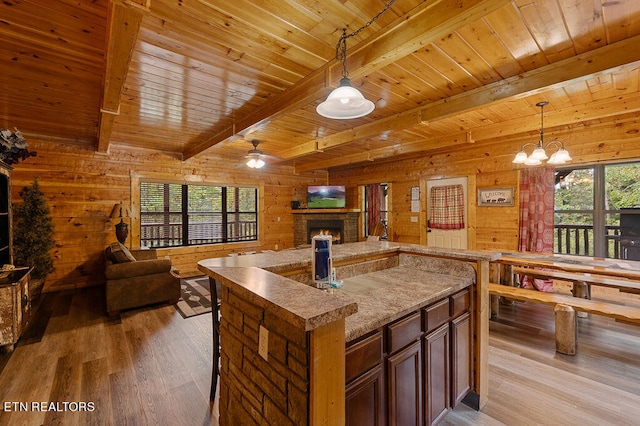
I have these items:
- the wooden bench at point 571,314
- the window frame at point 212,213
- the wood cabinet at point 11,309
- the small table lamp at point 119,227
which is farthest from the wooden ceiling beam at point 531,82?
the small table lamp at point 119,227

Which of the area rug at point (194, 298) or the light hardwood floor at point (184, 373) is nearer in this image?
the light hardwood floor at point (184, 373)

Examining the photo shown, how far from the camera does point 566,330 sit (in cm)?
269

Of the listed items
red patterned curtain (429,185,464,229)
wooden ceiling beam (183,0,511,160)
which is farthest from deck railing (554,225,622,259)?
wooden ceiling beam (183,0,511,160)

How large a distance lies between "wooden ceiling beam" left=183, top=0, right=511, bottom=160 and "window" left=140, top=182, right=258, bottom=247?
4.22m

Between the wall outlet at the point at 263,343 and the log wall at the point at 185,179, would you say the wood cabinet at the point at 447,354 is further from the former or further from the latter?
the log wall at the point at 185,179

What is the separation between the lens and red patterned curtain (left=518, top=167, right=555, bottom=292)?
→ 4367 mm

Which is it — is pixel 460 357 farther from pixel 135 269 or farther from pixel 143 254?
pixel 143 254

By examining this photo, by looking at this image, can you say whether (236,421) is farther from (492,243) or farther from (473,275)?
(492,243)

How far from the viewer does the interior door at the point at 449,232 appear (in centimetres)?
534

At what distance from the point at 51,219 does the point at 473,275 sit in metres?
5.92

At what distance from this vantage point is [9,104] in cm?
325

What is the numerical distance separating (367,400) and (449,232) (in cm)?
497

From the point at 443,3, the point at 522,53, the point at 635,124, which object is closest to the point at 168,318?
the point at 443,3

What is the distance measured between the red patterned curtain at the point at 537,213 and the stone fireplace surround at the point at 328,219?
3535 mm
